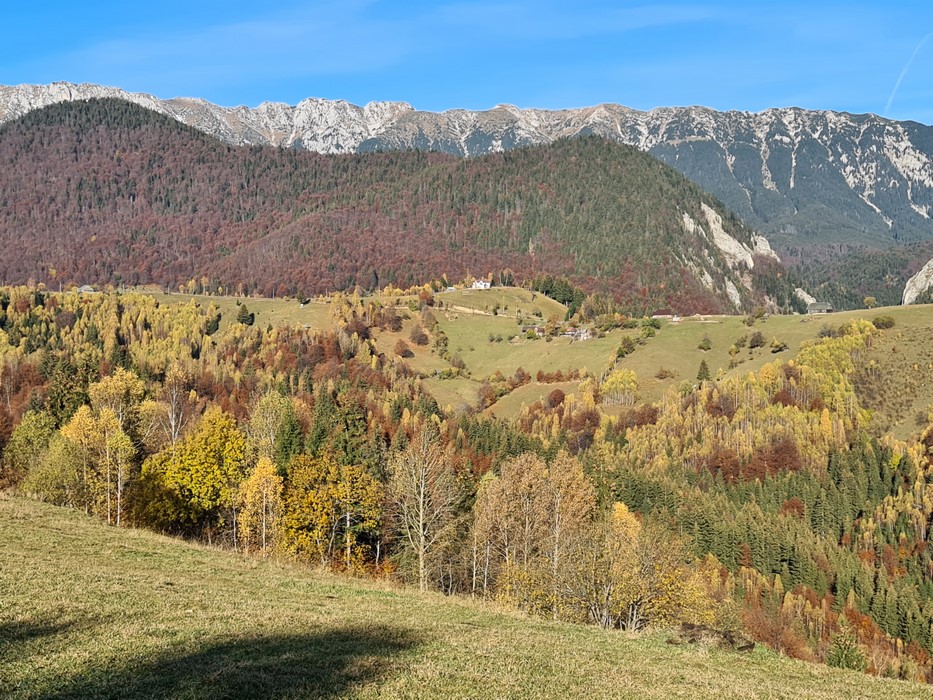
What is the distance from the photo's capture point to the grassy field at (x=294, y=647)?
762 inches

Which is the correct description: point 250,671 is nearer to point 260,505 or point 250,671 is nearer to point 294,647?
point 294,647

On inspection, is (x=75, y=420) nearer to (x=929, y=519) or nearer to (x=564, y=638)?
(x=564, y=638)

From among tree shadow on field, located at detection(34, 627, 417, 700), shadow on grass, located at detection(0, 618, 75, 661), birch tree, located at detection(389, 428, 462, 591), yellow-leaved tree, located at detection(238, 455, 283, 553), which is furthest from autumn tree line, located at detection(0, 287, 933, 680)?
shadow on grass, located at detection(0, 618, 75, 661)

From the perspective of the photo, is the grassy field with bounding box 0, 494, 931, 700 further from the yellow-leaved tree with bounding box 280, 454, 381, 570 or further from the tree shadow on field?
the yellow-leaved tree with bounding box 280, 454, 381, 570

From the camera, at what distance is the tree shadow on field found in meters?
18.2

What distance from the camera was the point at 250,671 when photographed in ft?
66.3

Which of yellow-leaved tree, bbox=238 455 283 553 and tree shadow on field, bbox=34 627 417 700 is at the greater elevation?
tree shadow on field, bbox=34 627 417 700

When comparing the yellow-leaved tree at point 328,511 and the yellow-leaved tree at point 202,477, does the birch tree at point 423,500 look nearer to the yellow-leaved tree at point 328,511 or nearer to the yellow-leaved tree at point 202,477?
the yellow-leaved tree at point 328,511

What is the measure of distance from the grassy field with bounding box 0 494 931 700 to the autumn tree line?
17.0 m

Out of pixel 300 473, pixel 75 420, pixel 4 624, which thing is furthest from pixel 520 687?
pixel 75 420

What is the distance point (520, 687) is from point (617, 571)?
112 feet

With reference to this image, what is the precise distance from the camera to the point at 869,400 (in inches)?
7712

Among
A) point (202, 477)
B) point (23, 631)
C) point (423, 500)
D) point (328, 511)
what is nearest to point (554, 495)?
point (423, 500)

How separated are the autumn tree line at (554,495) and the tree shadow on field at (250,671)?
2597 centimetres
